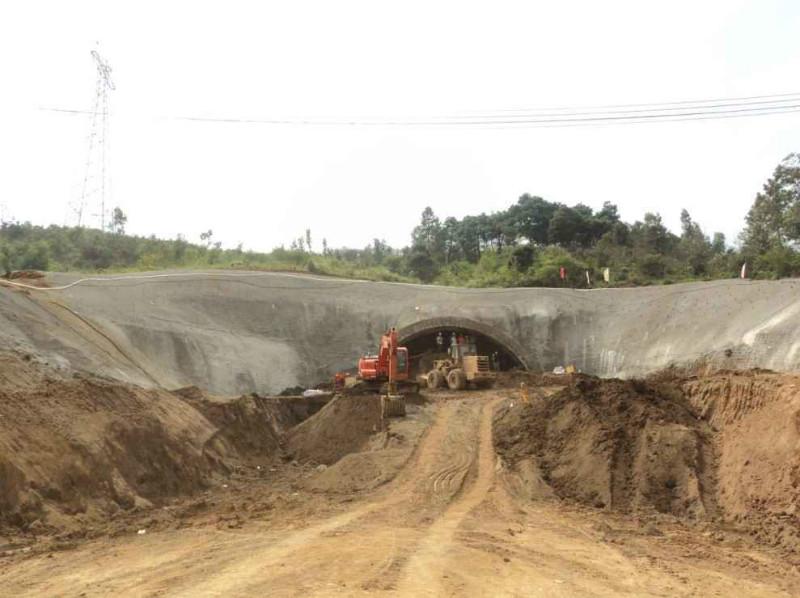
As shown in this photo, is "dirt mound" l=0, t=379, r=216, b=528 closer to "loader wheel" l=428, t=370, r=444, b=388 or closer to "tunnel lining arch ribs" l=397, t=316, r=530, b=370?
"loader wheel" l=428, t=370, r=444, b=388

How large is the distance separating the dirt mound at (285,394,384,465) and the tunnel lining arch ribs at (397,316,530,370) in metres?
15.5

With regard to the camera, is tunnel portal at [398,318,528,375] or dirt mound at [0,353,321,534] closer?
dirt mound at [0,353,321,534]

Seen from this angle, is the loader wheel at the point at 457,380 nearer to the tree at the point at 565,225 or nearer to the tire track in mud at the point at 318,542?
the tire track in mud at the point at 318,542

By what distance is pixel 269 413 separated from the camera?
21.2m

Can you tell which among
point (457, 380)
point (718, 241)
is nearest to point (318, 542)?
point (457, 380)

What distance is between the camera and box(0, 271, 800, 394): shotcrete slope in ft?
71.8

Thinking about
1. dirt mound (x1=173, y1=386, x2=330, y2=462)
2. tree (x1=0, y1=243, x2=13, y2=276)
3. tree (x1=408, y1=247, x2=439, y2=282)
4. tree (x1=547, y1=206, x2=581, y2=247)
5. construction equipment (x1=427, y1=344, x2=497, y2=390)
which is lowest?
dirt mound (x1=173, y1=386, x2=330, y2=462)

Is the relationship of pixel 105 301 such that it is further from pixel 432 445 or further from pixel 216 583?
pixel 216 583

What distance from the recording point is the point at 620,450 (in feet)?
42.8

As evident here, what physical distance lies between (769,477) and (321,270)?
36031 millimetres

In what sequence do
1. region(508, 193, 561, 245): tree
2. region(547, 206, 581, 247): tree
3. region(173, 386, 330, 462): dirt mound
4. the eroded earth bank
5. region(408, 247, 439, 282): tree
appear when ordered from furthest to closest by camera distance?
region(508, 193, 561, 245): tree, region(408, 247, 439, 282): tree, region(547, 206, 581, 247): tree, region(173, 386, 330, 462): dirt mound, the eroded earth bank

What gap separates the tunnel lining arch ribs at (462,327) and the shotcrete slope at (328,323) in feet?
0.24

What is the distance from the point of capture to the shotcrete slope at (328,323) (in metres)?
21.9

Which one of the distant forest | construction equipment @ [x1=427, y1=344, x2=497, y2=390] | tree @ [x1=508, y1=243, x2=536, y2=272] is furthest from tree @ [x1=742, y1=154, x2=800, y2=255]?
construction equipment @ [x1=427, y1=344, x2=497, y2=390]
